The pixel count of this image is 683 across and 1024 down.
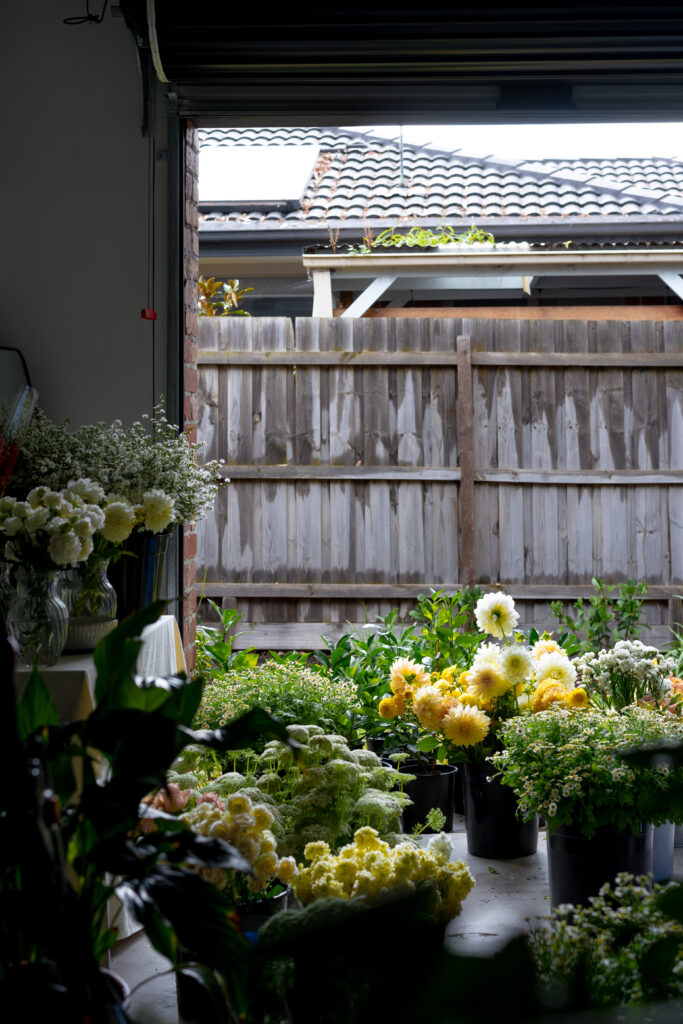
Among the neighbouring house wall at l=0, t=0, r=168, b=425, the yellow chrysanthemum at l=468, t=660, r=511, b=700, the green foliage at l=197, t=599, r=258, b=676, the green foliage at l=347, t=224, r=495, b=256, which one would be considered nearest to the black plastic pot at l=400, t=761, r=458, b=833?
the yellow chrysanthemum at l=468, t=660, r=511, b=700

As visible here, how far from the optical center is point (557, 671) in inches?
101

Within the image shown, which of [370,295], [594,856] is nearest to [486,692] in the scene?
[594,856]

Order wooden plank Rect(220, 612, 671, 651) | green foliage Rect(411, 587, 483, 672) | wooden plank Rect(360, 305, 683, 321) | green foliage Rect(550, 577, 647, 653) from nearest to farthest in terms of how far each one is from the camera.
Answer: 1. green foliage Rect(411, 587, 483, 672)
2. green foliage Rect(550, 577, 647, 653)
3. wooden plank Rect(220, 612, 671, 651)
4. wooden plank Rect(360, 305, 683, 321)

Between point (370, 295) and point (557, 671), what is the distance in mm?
2787

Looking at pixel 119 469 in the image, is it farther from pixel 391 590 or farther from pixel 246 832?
pixel 391 590

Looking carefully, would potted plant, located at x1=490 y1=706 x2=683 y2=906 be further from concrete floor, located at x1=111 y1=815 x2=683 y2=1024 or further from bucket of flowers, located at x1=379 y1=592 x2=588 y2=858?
bucket of flowers, located at x1=379 y1=592 x2=588 y2=858

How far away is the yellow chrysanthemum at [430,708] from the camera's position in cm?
247

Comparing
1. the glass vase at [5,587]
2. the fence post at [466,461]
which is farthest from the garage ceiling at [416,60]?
the glass vase at [5,587]

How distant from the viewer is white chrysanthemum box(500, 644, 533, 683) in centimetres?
249

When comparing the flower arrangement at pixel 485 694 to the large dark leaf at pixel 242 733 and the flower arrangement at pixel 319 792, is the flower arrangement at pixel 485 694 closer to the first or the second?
the flower arrangement at pixel 319 792

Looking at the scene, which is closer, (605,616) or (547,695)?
(547,695)

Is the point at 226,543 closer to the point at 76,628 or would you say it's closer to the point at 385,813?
the point at 76,628

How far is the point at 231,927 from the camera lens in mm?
987

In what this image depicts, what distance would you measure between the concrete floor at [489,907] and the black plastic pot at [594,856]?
0.32 ft
